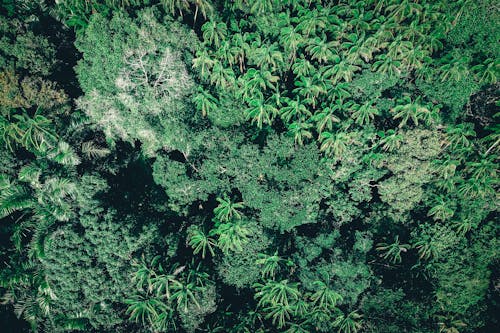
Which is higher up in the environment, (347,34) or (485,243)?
(347,34)

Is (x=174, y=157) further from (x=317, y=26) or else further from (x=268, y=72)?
(x=317, y=26)

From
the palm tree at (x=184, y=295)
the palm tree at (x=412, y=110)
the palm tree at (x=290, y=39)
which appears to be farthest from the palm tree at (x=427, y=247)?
the palm tree at (x=290, y=39)

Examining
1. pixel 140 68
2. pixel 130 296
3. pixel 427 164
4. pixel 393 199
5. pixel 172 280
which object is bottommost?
pixel 130 296

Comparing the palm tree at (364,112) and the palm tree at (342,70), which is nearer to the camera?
the palm tree at (342,70)

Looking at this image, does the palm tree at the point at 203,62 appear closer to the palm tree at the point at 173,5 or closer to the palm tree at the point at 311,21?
the palm tree at the point at 173,5

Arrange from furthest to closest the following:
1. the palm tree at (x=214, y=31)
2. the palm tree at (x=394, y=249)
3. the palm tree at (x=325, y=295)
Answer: the palm tree at (x=394, y=249) < the palm tree at (x=325, y=295) < the palm tree at (x=214, y=31)

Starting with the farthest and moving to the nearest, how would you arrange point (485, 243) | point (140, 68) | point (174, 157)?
point (174, 157), point (485, 243), point (140, 68)

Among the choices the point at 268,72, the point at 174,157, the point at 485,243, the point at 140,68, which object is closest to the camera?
the point at 140,68

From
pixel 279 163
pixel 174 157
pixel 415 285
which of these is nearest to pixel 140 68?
pixel 174 157
